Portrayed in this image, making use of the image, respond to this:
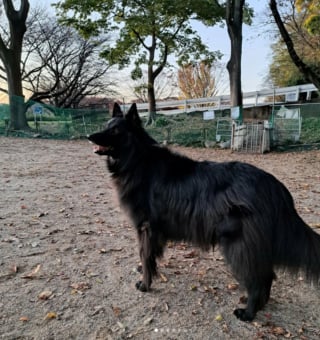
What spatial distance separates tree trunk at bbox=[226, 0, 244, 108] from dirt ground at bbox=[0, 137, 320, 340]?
9.15 meters

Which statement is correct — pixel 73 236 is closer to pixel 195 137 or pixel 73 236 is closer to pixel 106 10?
pixel 195 137

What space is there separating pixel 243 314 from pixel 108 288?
1.18 m

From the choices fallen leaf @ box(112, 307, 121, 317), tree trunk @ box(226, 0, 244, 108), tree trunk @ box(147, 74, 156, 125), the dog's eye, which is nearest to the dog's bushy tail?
fallen leaf @ box(112, 307, 121, 317)

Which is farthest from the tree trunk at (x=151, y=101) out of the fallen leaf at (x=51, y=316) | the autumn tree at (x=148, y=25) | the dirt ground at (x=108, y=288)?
the fallen leaf at (x=51, y=316)

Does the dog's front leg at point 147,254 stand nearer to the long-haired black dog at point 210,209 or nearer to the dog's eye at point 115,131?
the long-haired black dog at point 210,209

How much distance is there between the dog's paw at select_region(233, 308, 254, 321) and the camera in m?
2.29

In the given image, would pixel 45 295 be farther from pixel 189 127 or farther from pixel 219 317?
pixel 189 127

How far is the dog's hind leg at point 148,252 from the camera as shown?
2617 millimetres

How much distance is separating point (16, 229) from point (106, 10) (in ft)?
50.7

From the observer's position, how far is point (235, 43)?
41.2 feet

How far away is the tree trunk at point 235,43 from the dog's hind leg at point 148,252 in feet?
36.0

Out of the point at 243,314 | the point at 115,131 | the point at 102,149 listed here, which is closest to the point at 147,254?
the point at 243,314

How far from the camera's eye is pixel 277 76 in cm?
2523

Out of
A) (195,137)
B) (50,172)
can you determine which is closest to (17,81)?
(195,137)
